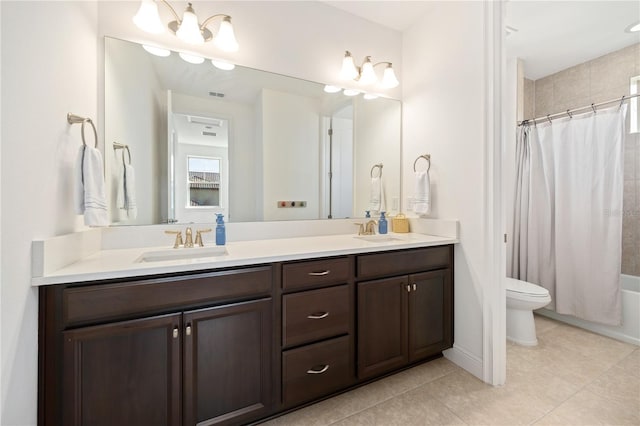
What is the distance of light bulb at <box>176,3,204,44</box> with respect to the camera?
158 cm

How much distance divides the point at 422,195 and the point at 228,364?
5.47ft

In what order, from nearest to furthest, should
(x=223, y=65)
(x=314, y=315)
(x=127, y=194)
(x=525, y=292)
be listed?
(x=314, y=315)
(x=127, y=194)
(x=223, y=65)
(x=525, y=292)

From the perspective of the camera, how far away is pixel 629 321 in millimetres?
2182

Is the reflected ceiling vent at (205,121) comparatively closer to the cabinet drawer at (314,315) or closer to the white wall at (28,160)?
the white wall at (28,160)

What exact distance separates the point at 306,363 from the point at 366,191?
1410 mm

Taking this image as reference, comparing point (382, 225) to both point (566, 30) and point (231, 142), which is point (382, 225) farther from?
point (566, 30)

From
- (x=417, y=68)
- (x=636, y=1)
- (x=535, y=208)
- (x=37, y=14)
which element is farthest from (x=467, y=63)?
(x=37, y=14)

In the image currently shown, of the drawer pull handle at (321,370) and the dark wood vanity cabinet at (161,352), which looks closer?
the dark wood vanity cabinet at (161,352)

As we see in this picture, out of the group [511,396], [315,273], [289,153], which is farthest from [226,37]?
[511,396]

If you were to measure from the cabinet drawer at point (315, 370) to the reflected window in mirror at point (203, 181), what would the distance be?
3.39 ft

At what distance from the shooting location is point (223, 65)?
1785mm

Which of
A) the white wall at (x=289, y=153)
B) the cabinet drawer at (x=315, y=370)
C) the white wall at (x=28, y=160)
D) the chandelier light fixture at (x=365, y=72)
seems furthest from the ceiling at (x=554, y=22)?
the cabinet drawer at (x=315, y=370)

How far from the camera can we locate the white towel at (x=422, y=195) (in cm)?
Answer: 208

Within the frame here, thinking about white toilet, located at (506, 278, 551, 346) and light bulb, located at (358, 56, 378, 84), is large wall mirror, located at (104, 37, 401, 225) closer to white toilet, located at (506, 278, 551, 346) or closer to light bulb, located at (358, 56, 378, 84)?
light bulb, located at (358, 56, 378, 84)
